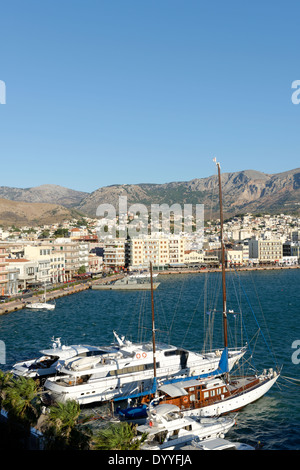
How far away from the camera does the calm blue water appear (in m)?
19.2

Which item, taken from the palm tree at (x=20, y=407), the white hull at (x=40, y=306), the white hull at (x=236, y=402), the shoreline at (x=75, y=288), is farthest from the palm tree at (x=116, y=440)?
the white hull at (x=40, y=306)

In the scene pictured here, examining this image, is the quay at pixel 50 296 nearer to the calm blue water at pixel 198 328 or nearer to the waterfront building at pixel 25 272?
the calm blue water at pixel 198 328

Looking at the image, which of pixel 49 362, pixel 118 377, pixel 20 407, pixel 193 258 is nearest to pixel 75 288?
pixel 49 362

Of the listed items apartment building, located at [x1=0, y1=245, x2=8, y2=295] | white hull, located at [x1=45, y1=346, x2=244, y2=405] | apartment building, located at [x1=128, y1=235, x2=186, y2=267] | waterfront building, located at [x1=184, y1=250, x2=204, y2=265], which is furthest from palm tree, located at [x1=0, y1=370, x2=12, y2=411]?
waterfront building, located at [x1=184, y1=250, x2=204, y2=265]

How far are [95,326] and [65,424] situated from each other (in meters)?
26.7

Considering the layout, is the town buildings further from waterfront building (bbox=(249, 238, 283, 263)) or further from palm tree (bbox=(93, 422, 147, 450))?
palm tree (bbox=(93, 422, 147, 450))

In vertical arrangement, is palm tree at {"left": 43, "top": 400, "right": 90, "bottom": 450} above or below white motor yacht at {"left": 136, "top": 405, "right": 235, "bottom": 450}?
above

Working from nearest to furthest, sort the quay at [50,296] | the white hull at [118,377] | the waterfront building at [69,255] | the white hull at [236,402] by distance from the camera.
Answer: the white hull at [236,402], the white hull at [118,377], the quay at [50,296], the waterfront building at [69,255]

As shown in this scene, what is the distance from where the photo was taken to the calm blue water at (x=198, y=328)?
1917cm

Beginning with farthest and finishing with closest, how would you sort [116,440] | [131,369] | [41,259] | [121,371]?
[41,259], [131,369], [121,371], [116,440]

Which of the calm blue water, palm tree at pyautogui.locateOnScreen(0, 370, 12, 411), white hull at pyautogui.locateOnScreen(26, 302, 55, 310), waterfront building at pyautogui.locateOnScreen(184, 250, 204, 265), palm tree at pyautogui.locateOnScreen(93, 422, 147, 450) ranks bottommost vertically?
the calm blue water

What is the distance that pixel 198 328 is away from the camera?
3716cm

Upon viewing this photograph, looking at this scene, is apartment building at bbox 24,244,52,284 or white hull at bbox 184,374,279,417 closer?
white hull at bbox 184,374,279,417

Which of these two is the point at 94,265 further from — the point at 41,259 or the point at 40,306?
the point at 40,306
